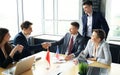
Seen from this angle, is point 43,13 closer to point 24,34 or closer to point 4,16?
point 4,16

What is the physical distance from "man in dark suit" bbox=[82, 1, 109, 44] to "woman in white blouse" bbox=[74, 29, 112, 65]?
0.82m

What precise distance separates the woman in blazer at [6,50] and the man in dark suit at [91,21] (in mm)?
1601

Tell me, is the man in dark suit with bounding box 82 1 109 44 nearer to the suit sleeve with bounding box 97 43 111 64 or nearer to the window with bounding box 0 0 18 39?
the suit sleeve with bounding box 97 43 111 64

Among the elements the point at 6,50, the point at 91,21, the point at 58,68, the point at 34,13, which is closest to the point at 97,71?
the point at 58,68

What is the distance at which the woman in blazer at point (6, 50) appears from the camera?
7.81 feet

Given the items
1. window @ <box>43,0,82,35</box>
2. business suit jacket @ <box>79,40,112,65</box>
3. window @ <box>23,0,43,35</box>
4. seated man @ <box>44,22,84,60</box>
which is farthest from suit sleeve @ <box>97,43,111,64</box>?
window @ <box>23,0,43,35</box>

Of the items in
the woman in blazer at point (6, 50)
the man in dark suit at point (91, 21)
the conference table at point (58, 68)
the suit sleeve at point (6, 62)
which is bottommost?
the conference table at point (58, 68)

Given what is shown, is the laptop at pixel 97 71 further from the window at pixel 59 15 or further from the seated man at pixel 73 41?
the window at pixel 59 15

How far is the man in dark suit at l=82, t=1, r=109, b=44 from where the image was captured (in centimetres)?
350

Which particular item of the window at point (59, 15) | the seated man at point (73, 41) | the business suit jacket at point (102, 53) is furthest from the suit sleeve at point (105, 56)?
the window at point (59, 15)

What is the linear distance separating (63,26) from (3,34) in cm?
281

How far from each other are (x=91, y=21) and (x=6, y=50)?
181 cm

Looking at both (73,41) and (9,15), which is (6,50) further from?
(9,15)

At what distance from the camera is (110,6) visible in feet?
14.3
